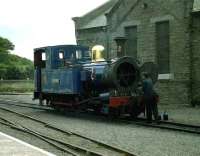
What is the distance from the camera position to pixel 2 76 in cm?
7081

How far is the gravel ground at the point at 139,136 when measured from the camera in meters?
12.6

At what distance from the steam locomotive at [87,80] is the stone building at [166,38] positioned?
5640 millimetres

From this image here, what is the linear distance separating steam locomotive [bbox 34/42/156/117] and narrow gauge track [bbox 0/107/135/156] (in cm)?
245

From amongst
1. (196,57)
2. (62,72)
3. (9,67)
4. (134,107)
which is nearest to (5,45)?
(9,67)

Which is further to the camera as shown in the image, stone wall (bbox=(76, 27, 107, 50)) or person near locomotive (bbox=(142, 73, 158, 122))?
stone wall (bbox=(76, 27, 107, 50))

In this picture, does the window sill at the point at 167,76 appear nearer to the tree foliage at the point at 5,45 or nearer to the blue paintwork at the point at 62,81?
the blue paintwork at the point at 62,81

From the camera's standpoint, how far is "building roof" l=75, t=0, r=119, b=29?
37.4 metres

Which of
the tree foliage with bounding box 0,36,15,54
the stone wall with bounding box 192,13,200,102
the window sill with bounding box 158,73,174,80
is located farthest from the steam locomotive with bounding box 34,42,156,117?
the tree foliage with bounding box 0,36,15,54

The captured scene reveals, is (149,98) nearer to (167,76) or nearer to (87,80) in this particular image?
(87,80)

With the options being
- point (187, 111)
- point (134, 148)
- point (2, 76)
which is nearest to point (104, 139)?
point (134, 148)

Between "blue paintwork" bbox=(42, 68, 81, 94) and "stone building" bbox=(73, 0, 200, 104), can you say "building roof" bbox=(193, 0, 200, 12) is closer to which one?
"stone building" bbox=(73, 0, 200, 104)

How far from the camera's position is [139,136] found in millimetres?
15266

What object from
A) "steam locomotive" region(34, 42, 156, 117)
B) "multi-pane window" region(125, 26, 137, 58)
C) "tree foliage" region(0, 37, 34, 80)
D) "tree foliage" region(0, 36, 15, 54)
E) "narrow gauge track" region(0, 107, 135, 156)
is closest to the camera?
"narrow gauge track" region(0, 107, 135, 156)

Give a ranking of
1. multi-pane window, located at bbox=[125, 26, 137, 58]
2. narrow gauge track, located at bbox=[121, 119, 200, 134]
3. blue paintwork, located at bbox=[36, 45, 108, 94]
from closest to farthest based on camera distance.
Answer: narrow gauge track, located at bbox=[121, 119, 200, 134], blue paintwork, located at bbox=[36, 45, 108, 94], multi-pane window, located at bbox=[125, 26, 137, 58]
